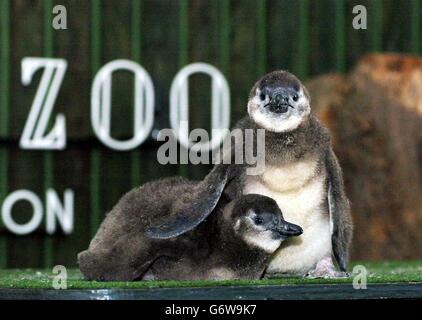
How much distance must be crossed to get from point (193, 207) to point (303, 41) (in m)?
3.76

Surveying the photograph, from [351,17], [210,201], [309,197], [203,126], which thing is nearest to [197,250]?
[210,201]

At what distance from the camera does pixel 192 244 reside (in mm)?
3973

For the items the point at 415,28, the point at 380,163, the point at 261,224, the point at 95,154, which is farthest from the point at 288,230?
the point at 415,28

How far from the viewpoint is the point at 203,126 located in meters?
7.34

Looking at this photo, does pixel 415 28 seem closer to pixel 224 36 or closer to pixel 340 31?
pixel 340 31

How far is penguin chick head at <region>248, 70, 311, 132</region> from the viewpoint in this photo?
4023 millimetres

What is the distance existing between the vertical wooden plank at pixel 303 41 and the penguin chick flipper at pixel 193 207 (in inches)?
137

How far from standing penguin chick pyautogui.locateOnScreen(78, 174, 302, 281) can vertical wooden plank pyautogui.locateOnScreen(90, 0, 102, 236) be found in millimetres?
3208

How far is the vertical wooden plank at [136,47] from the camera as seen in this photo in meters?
7.27

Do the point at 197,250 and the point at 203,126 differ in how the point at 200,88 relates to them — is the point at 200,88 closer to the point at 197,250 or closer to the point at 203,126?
the point at 203,126

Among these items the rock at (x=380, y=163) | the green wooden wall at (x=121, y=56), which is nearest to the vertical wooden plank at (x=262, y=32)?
the green wooden wall at (x=121, y=56)

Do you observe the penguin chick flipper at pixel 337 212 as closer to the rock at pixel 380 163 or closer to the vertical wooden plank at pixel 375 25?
the rock at pixel 380 163

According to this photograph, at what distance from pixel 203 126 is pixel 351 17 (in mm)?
1271

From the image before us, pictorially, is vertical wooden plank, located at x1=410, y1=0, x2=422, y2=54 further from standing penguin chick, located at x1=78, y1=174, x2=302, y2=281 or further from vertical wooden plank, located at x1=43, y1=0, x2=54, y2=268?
standing penguin chick, located at x1=78, y1=174, x2=302, y2=281
